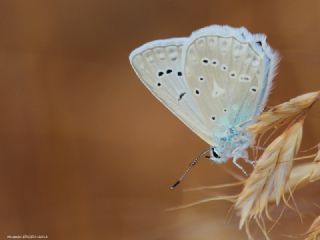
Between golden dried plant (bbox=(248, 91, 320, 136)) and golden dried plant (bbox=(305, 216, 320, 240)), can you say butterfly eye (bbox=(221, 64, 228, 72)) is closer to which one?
golden dried plant (bbox=(248, 91, 320, 136))

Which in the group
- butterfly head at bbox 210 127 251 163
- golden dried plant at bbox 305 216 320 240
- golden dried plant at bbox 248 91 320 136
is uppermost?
golden dried plant at bbox 248 91 320 136

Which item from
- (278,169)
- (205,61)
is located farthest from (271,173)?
(205,61)

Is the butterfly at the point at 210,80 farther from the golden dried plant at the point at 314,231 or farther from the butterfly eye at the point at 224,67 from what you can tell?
the golden dried plant at the point at 314,231

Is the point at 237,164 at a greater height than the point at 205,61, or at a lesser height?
lesser

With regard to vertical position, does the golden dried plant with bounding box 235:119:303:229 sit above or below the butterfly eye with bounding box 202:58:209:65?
below

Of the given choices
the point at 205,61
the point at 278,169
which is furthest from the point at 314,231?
the point at 205,61

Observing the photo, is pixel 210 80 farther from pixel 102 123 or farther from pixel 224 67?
pixel 102 123

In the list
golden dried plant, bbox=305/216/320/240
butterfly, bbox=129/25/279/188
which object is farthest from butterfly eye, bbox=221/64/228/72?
golden dried plant, bbox=305/216/320/240
